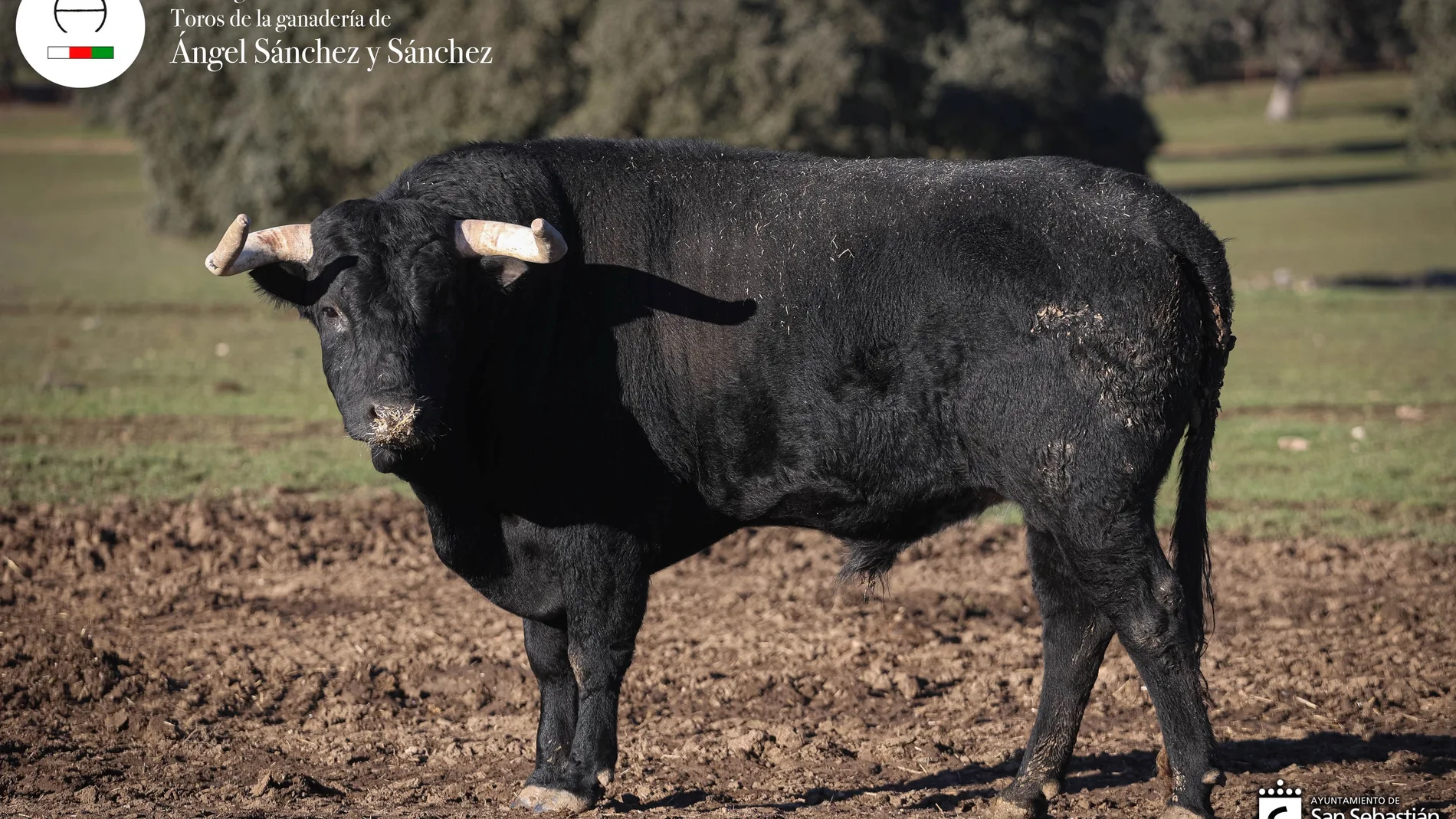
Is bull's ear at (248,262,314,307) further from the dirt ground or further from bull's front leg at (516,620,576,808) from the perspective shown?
the dirt ground

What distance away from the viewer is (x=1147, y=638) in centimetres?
545

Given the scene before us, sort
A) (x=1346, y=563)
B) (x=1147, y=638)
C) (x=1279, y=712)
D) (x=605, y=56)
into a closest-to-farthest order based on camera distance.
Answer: (x=1147, y=638) → (x=1279, y=712) → (x=1346, y=563) → (x=605, y=56)

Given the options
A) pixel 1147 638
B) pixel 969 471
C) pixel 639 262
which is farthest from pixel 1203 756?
pixel 639 262

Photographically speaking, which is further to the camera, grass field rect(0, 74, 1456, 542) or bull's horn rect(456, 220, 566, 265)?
grass field rect(0, 74, 1456, 542)

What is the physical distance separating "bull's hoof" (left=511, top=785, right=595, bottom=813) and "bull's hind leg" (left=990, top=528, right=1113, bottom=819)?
1640mm

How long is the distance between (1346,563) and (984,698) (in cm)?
358

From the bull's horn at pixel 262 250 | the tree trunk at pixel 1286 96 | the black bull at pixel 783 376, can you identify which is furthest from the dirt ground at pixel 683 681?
the tree trunk at pixel 1286 96

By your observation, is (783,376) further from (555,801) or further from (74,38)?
(74,38)

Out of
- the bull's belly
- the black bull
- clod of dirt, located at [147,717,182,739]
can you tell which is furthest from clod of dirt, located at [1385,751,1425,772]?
clod of dirt, located at [147,717,182,739]

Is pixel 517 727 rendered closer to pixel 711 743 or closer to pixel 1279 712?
pixel 711 743

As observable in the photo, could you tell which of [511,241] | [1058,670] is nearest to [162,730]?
[511,241]

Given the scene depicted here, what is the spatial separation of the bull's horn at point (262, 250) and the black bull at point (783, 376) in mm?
63

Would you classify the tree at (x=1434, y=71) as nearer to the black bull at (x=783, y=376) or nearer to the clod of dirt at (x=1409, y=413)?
the clod of dirt at (x=1409, y=413)

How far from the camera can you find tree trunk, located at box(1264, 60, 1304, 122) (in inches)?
3056
